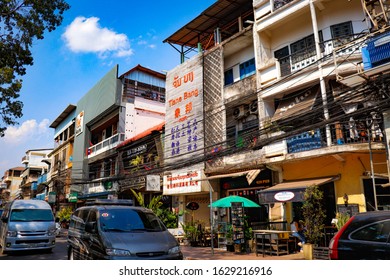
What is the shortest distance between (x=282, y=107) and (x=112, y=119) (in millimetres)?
18006

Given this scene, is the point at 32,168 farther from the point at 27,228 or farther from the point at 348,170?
the point at 348,170

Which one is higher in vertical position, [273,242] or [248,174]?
[248,174]

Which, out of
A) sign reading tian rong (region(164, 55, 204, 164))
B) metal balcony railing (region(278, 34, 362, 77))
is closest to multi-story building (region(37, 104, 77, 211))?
sign reading tian rong (region(164, 55, 204, 164))

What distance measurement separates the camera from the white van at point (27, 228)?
36.2 ft

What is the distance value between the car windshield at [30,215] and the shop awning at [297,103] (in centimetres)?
1042

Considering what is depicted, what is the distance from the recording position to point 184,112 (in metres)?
18.6

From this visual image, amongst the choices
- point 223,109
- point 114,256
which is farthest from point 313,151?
point 114,256

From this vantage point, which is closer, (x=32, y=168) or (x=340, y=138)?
(x=340, y=138)

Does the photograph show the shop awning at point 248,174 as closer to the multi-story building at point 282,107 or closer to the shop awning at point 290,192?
the multi-story building at point 282,107

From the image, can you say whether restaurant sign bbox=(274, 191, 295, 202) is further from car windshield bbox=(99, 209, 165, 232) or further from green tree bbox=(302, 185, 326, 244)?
car windshield bbox=(99, 209, 165, 232)

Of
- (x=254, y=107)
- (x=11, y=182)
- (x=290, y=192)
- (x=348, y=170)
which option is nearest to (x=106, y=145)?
(x=254, y=107)

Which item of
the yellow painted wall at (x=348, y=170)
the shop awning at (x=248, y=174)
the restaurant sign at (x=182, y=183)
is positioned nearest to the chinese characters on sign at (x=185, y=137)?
the restaurant sign at (x=182, y=183)

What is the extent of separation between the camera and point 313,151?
11750 mm
